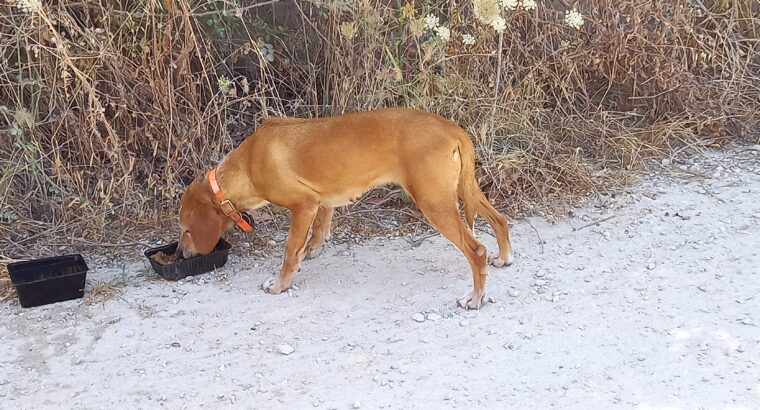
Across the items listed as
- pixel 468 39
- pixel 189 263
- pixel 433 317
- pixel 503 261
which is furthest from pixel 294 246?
pixel 468 39

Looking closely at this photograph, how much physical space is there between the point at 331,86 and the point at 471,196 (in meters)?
1.69

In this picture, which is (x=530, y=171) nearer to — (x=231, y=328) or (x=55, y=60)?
(x=231, y=328)

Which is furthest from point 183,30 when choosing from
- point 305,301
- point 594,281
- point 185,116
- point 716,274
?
point 716,274

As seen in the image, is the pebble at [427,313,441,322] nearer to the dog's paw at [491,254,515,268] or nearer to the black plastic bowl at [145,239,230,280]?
the dog's paw at [491,254,515,268]

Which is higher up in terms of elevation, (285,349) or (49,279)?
(49,279)

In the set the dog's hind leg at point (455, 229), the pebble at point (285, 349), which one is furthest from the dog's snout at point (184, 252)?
the dog's hind leg at point (455, 229)

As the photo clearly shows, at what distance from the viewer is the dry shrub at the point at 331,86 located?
4.77 metres

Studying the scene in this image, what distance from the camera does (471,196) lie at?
4.25 m

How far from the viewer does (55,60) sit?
185 inches

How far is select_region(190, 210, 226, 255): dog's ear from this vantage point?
13.9 ft

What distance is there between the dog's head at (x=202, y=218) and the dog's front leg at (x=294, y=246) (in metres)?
0.38

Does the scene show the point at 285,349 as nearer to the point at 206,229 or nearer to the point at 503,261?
the point at 206,229

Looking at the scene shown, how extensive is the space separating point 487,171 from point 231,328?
2.20 metres

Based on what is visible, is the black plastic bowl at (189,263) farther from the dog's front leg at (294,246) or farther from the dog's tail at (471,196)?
the dog's tail at (471,196)
